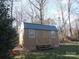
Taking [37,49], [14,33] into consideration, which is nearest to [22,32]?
[37,49]

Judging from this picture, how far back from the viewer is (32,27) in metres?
27.9

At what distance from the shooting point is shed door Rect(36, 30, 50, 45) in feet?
91.8

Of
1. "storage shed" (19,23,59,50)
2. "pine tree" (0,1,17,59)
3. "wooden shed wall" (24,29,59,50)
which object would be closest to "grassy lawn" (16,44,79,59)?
"wooden shed wall" (24,29,59,50)

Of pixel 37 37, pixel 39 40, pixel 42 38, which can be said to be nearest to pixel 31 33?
pixel 37 37

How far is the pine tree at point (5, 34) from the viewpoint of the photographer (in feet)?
33.8

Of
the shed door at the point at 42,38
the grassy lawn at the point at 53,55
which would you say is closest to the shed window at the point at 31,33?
the shed door at the point at 42,38

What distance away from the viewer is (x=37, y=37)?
27922 millimetres

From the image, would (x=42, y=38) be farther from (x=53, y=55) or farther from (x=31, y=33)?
(x=53, y=55)

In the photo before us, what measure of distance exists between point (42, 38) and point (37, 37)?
35.1 inches

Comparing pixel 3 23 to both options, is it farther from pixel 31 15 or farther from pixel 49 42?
pixel 31 15

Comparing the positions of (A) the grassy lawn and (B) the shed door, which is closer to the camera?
(A) the grassy lawn

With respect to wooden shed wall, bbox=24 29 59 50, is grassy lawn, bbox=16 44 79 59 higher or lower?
lower

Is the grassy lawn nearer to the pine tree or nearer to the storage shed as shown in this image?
the storage shed

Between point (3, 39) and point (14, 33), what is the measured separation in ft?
2.79
